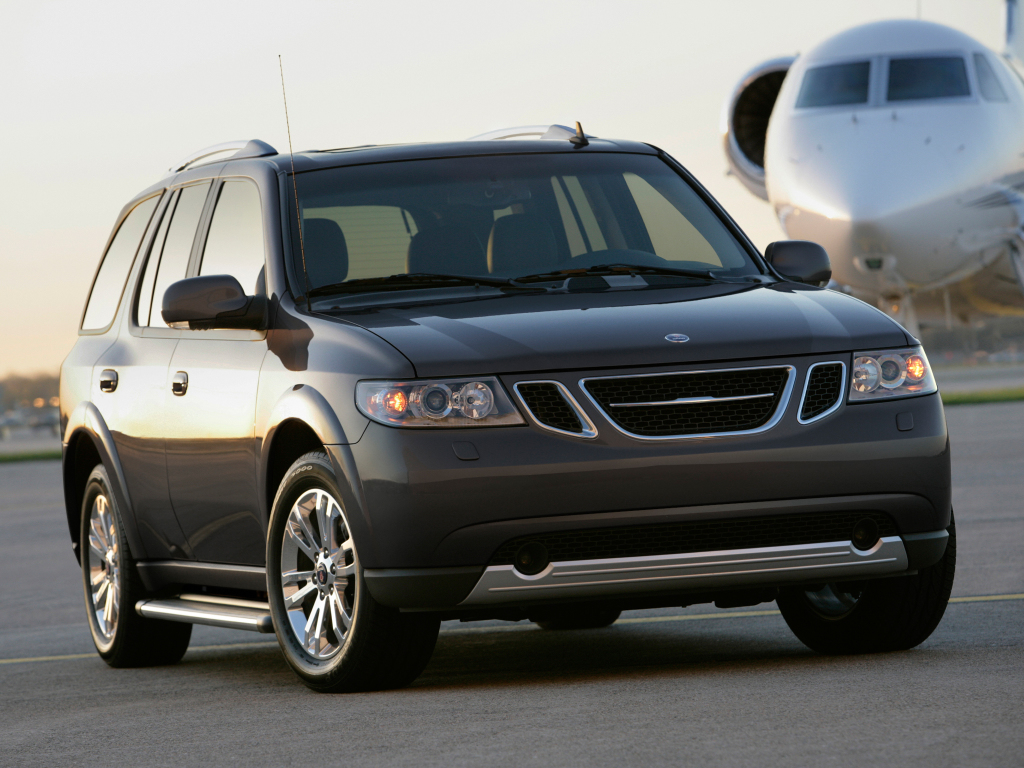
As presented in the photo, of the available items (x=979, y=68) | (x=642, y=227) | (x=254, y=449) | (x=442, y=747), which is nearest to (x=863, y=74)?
(x=979, y=68)

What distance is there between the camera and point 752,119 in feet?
86.2

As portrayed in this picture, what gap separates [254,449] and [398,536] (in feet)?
3.41

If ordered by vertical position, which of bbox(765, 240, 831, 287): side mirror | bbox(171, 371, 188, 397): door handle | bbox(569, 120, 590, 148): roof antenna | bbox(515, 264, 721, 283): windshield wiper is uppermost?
bbox(569, 120, 590, 148): roof antenna

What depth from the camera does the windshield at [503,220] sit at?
6.68m

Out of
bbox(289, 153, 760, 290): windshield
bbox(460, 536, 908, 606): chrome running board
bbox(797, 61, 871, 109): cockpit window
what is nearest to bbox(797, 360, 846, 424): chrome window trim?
bbox(460, 536, 908, 606): chrome running board

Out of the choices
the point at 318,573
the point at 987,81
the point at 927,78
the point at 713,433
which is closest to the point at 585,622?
the point at 318,573

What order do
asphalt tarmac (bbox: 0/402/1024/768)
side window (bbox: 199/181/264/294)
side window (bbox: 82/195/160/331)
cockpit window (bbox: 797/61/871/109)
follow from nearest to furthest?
asphalt tarmac (bbox: 0/402/1024/768) → side window (bbox: 199/181/264/294) → side window (bbox: 82/195/160/331) → cockpit window (bbox: 797/61/871/109)

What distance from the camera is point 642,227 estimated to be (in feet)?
23.7

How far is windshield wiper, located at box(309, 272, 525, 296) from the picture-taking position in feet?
21.3

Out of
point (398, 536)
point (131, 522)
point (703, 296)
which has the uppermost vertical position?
point (703, 296)

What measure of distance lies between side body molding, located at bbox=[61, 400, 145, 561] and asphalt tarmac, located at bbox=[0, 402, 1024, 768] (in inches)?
23.2

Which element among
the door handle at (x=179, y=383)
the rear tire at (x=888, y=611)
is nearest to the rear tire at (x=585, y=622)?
the rear tire at (x=888, y=611)

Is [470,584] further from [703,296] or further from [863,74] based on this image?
[863,74]

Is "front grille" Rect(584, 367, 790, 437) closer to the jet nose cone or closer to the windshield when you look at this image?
the windshield
